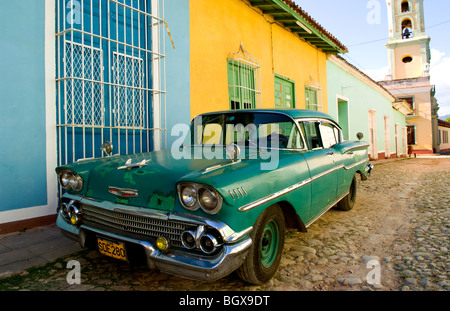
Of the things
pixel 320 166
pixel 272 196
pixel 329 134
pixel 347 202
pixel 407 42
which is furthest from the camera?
pixel 407 42

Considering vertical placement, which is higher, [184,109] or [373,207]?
[184,109]

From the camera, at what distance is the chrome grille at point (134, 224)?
1872 millimetres

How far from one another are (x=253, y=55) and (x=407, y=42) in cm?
2532

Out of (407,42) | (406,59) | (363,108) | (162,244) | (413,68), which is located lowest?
(162,244)

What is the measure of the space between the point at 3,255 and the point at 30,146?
4.33 ft

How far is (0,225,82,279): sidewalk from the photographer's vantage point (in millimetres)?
2545

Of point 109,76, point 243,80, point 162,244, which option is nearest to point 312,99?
point 243,80

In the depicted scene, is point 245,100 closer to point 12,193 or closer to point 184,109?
point 184,109

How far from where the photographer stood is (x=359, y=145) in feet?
14.9

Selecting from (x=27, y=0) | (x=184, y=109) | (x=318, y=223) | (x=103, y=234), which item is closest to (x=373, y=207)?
(x=318, y=223)

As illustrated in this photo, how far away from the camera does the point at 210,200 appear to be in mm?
1793
